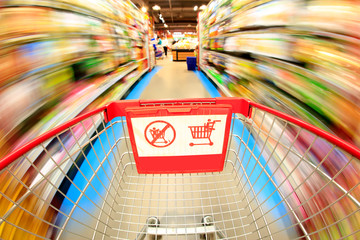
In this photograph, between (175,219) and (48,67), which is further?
(48,67)

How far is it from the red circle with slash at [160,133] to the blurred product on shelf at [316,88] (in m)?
0.39

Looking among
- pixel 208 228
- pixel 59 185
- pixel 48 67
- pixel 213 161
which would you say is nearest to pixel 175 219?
pixel 208 228

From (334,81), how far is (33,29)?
5.40 ft

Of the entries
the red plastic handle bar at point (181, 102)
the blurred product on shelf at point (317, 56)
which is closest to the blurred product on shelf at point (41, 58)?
the red plastic handle bar at point (181, 102)

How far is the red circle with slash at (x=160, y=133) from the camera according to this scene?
2.40 feet

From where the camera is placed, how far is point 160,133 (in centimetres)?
75

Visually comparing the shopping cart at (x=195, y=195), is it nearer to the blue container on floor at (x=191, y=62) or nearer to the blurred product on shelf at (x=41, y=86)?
the blurred product on shelf at (x=41, y=86)

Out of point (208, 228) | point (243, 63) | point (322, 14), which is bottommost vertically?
point (208, 228)

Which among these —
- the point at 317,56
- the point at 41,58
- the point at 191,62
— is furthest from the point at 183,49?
the point at 317,56

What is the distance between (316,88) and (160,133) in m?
0.82

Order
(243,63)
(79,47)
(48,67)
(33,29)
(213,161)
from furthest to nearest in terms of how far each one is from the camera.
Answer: (243,63)
(79,47)
(48,67)
(33,29)
(213,161)

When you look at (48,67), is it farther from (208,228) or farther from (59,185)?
(208,228)

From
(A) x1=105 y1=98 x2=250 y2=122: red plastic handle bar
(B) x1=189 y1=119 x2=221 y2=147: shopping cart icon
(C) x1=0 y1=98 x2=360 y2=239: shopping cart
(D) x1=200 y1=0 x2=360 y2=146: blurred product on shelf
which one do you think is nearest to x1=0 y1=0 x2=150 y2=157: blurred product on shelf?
(C) x1=0 y1=98 x2=360 y2=239: shopping cart

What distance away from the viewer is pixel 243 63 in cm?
190
